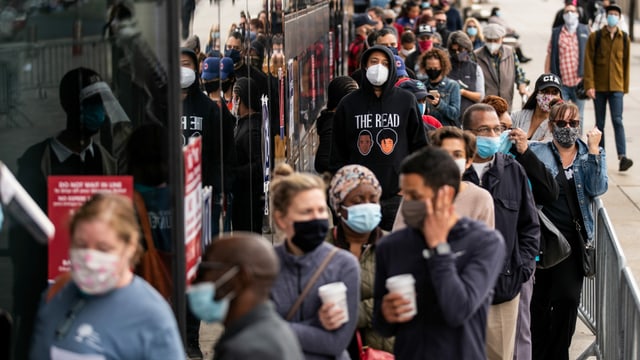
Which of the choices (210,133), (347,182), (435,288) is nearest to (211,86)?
(210,133)

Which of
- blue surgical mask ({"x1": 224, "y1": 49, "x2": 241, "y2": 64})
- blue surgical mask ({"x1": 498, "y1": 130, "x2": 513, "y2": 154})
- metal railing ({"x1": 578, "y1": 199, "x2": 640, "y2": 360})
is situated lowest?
metal railing ({"x1": 578, "y1": 199, "x2": 640, "y2": 360})

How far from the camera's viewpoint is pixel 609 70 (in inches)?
648

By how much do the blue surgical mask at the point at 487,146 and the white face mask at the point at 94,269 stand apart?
3358 mm

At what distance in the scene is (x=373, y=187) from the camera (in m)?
5.80

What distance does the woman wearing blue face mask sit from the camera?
5.71 metres

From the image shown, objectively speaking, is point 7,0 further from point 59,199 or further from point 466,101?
point 466,101

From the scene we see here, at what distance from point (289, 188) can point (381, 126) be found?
361 centimetres

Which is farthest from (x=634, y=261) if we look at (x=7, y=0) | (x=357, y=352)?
(x=7, y=0)

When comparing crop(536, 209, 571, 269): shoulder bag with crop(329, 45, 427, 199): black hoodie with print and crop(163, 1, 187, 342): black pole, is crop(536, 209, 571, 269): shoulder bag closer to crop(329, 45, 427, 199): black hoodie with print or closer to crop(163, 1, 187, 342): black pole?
crop(329, 45, 427, 199): black hoodie with print

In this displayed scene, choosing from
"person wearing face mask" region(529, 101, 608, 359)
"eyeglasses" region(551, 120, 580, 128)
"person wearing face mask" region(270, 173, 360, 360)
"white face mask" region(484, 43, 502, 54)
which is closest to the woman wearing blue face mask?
"person wearing face mask" region(270, 173, 360, 360)

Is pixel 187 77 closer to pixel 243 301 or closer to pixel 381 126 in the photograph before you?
pixel 243 301

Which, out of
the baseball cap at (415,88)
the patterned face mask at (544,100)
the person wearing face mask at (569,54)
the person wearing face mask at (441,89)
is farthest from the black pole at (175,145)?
the person wearing face mask at (569,54)

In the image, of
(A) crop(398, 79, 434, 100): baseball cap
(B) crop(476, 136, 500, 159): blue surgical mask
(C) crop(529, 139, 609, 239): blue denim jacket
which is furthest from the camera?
(A) crop(398, 79, 434, 100): baseball cap

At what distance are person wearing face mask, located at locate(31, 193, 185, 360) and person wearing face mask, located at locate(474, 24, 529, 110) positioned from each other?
34.5 ft
